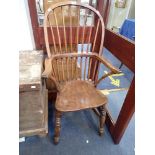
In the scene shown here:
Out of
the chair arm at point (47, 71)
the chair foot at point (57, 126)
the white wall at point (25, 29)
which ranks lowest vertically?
the chair foot at point (57, 126)

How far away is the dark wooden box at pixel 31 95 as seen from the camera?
82 cm

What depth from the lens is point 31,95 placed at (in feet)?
2.85

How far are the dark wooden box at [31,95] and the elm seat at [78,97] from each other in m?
0.15

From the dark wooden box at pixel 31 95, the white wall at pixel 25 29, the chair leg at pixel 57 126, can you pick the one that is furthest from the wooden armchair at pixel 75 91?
the white wall at pixel 25 29

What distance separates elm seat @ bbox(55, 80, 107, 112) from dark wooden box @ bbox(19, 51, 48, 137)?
151 mm

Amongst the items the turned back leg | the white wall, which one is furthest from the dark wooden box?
the turned back leg

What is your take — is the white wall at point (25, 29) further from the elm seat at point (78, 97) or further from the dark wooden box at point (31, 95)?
the elm seat at point (78, 97)

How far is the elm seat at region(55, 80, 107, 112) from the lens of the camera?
935 mm

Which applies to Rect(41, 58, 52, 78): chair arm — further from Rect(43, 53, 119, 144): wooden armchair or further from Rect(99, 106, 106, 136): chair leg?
Rect(99, 106, 106, 136): chair leg

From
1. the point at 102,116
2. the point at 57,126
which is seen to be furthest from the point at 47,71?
the point at 102,116

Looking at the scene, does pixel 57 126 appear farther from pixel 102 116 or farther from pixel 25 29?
pixel 25 29
